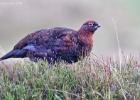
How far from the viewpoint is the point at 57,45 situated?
922 centimetres

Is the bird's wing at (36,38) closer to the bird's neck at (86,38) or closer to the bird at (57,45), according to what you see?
the bird at (57,45)

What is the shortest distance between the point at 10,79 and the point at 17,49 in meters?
1.89

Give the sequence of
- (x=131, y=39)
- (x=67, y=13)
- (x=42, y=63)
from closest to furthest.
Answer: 1. (x=42, y=63)
2. (x=131, y=39)
3. (x=67, y=13)

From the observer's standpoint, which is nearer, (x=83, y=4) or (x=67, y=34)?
(x=67, y=34)

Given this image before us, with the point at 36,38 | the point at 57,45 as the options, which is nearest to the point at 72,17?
the point at 36,38

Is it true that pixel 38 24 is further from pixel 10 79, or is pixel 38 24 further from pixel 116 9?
pixel 10 79

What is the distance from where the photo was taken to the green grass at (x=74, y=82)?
7.09 m

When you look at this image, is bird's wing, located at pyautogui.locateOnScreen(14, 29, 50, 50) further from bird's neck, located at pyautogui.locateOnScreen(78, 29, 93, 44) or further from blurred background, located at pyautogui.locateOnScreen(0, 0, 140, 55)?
blurred background, located at pyautogui.locateOnScreen(0, 0, 140, 55)

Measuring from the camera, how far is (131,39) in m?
15.7

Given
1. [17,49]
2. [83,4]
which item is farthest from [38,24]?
[17,49]

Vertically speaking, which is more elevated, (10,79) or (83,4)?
(83,4)

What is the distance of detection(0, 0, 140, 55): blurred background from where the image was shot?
16.0 metres

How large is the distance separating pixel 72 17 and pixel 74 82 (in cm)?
953

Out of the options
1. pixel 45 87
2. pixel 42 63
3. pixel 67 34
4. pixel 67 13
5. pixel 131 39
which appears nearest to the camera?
pixel 45 87
